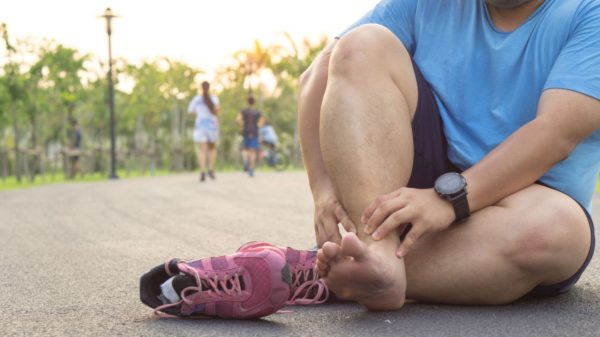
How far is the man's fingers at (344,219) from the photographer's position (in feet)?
7.51

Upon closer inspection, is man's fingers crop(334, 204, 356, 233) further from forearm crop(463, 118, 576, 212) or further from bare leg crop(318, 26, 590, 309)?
forearm crop(463, 118, 576, 212)

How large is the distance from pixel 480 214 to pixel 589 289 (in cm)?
71

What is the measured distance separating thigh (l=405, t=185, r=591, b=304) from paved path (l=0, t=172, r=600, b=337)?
0.25 ft

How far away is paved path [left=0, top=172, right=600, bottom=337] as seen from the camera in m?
2.18

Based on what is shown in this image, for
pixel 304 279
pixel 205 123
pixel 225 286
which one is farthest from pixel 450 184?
pixel 205 123

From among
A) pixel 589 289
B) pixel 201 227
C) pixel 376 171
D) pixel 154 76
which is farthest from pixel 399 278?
pixel 154 76

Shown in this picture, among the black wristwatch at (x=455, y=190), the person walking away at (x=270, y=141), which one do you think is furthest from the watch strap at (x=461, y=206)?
the person walking away at (x=270, y=141)

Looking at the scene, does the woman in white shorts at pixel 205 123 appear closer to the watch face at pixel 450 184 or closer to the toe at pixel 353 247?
the watch face at pixel 450 184

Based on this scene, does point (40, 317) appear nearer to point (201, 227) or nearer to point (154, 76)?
point (201, 227)

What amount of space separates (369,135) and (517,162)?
0.41 metres

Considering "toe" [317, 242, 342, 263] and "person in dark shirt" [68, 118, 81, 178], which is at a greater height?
"toe" [317, 242, 342, 263]

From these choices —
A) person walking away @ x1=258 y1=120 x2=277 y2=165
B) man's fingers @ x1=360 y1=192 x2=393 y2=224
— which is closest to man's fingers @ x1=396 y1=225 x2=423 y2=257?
man's fingers @ x1=360 y1=192 x2=393 y2=224

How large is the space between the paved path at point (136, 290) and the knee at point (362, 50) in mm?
694

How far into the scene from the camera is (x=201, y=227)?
18.5ft
